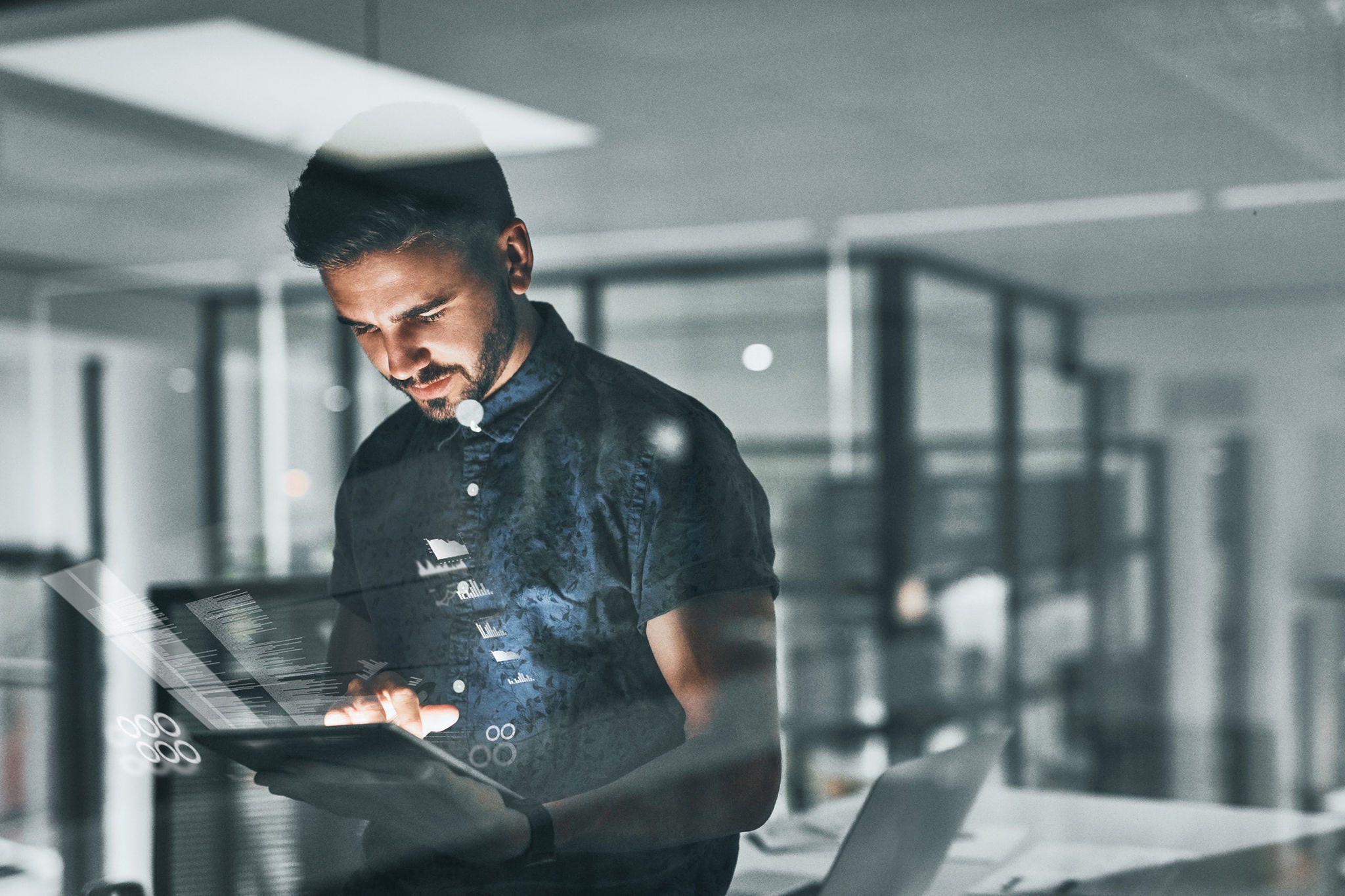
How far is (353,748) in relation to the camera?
1.68 meters

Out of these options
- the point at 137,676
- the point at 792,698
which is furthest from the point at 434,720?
the point at 137,676

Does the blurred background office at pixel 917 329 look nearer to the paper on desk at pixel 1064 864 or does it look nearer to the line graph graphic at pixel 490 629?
the paper on desk at pixel 1064 864

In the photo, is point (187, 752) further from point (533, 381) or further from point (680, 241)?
point (680, 241)

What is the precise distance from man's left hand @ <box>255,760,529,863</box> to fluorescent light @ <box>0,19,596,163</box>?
3.01ft

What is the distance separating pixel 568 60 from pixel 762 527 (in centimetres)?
80

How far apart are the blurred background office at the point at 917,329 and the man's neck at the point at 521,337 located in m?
0.04

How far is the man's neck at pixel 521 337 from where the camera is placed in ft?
5.97

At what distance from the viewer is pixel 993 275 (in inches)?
67.5

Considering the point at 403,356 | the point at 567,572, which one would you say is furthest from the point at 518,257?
the point at 567,572

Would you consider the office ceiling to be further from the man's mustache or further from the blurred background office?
the man's mustache

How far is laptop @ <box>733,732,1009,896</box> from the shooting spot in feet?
5.50

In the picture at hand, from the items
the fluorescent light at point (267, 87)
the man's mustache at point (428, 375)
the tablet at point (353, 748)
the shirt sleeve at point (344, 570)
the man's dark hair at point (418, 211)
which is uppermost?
the fluorescent light at point (267, 87)
